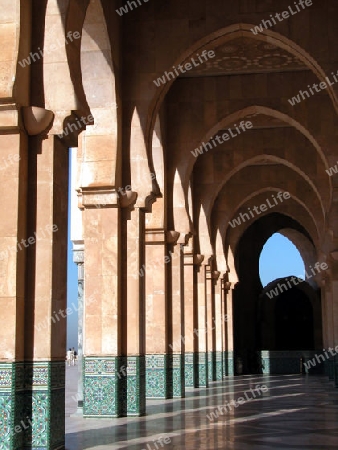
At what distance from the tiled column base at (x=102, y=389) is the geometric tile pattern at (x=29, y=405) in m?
3.06

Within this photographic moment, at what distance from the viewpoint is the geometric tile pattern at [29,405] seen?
218 inches

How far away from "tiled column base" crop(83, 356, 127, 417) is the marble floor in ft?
0.70

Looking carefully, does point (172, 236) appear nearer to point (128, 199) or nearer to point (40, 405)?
point (128, 199)

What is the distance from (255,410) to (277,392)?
4.73 metres

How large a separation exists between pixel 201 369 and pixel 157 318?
18.2 feet

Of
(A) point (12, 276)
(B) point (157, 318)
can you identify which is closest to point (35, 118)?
(A) point (12, 276)

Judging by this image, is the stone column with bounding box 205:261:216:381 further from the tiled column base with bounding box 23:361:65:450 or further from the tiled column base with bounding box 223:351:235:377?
the tiled column base with bounding box 23:361:65:450

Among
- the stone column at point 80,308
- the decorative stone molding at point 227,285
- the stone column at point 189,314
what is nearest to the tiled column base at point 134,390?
the stone column at point 80,308

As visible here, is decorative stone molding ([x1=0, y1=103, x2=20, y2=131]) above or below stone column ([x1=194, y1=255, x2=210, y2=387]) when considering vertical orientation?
above

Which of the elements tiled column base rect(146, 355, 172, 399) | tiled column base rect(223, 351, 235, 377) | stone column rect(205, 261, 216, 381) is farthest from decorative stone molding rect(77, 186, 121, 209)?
tiled column base rect(223, 351, 235, 377)

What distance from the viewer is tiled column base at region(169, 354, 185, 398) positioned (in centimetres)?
1320

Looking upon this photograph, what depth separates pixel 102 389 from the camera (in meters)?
9.12

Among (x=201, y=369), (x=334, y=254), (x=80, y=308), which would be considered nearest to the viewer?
(x=80, y=308)

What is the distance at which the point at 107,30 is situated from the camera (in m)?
9.44
